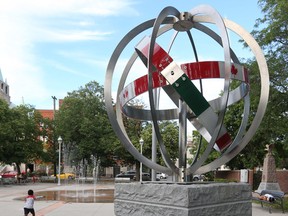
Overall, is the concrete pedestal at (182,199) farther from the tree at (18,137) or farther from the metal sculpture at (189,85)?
the tree at (18,137)

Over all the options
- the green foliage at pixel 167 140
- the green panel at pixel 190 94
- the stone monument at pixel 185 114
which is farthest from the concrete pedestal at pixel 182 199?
the green foliage at pixel 167 140

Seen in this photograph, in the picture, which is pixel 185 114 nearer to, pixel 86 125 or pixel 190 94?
pixel 190 94

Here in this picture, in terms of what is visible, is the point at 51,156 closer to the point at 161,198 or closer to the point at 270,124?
the point at 270,124

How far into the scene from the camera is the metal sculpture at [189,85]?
24.4 ft

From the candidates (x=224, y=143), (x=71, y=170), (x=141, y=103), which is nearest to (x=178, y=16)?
(x=224, y=143)

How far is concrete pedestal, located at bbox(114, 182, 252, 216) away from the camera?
6477 millimetres

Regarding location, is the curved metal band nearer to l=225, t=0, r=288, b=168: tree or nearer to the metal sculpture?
the metal sculpture

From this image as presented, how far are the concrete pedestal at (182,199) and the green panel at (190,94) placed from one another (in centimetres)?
142

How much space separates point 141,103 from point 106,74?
4186 cm

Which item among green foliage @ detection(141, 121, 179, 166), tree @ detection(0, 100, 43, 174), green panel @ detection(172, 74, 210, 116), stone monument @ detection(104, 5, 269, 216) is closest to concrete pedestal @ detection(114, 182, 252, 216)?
stone monument @ detection(104, 5, 269, 216)

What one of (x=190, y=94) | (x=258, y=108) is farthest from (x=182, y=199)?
(x=258, y=108)

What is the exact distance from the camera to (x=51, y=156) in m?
54.1

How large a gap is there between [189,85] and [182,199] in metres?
2.11

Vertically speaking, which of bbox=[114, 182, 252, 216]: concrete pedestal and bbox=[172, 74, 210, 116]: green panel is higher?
bbox=[172, 74, 210, 116]: green panel
